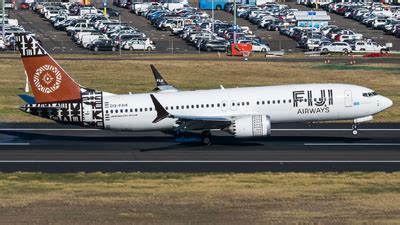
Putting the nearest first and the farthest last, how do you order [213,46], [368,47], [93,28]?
[368,47]
[213,46]
[93,28]

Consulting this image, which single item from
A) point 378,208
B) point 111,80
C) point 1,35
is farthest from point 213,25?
point 378,208

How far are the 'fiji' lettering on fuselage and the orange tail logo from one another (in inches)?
512

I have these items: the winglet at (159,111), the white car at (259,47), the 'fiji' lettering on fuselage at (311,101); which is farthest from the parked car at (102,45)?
the winglet at (159,111)

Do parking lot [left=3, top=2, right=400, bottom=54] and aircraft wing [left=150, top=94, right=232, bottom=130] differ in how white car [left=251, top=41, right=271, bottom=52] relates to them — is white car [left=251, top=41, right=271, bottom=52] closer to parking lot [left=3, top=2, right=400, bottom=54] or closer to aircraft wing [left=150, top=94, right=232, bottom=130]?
A: parking lot [left=3, top=2, right=400, bottom=54]

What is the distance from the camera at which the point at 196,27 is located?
Answer: 513ft

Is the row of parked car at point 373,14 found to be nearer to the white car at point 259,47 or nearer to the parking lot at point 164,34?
the parking lot at point 164,34

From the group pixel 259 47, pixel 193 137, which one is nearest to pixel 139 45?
pixel 259 47

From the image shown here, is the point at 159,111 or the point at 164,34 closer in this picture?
the point at 159,111

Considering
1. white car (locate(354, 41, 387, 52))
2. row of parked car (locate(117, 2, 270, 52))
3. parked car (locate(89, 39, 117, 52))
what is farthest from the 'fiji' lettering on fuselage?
parked car (locate(89, 39, 117, 52))

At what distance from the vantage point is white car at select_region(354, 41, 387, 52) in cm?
13438

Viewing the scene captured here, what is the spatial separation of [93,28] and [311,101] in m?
97.9

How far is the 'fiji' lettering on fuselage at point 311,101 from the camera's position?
6188cm

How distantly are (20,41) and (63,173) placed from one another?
11269mm

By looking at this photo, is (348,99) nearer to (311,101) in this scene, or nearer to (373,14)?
(311,101)
